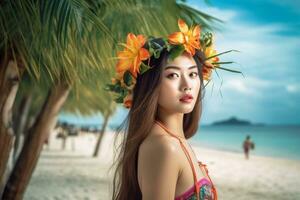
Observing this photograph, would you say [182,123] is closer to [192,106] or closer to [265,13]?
[192,106]

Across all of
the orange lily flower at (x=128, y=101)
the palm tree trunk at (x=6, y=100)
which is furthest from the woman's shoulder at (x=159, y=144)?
the palm tree trunk at (x=6, y=100)

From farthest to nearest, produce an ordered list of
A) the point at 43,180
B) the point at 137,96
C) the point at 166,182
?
1. the point at 43,180
2. the point at 137,96
3. the point at 166,182

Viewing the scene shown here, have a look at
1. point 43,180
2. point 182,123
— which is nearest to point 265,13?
point 43,180

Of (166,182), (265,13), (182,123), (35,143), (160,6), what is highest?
(265,13)

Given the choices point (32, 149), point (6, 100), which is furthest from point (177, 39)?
point (32, 149)

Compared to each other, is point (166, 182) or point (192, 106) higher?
point (192, 106)

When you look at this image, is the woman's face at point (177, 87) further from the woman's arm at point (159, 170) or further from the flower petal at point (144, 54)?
the woman's arm at point (159, 170)

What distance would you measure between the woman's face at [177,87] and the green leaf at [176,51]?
0.02 meters

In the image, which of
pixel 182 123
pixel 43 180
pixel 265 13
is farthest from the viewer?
pixel 265 13

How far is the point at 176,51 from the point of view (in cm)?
177

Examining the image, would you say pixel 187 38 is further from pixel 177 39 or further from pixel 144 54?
pixel 144 54

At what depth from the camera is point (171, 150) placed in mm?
1596

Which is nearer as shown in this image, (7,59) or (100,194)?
(7,59)

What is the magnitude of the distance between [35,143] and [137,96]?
3063mm
